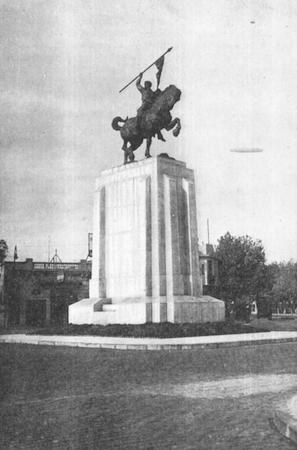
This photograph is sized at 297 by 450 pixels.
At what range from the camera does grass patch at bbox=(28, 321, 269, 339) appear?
66.4ft

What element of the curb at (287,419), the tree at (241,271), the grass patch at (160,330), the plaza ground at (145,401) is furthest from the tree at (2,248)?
the curb at (287,419)

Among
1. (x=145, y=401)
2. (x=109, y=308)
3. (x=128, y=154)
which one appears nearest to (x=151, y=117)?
(x=128, y=154)

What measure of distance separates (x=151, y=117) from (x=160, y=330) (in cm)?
1028

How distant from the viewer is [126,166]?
26.5 m

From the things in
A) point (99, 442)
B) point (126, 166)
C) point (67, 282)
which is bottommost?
point (99, 442)

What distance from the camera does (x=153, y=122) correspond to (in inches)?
1023

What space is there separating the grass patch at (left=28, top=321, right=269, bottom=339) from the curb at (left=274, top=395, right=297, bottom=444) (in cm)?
1299

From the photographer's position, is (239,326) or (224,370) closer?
(224,370)

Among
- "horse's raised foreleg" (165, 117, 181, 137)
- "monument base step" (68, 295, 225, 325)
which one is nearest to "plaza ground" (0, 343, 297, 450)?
"monument base step" (68, 295, 225, 325)

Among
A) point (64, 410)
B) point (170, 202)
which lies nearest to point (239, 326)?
point (170, 202)

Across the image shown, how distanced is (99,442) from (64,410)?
5.85 feet

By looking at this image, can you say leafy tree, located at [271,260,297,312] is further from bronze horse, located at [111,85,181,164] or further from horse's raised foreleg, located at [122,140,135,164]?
bronze horse, located at [111,85,181,164]

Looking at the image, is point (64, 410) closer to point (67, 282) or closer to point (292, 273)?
point (67, 282)

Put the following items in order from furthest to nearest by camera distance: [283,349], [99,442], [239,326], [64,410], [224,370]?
[239,326]
[283,349]
[224,370]
[64,410]
[99,442]
